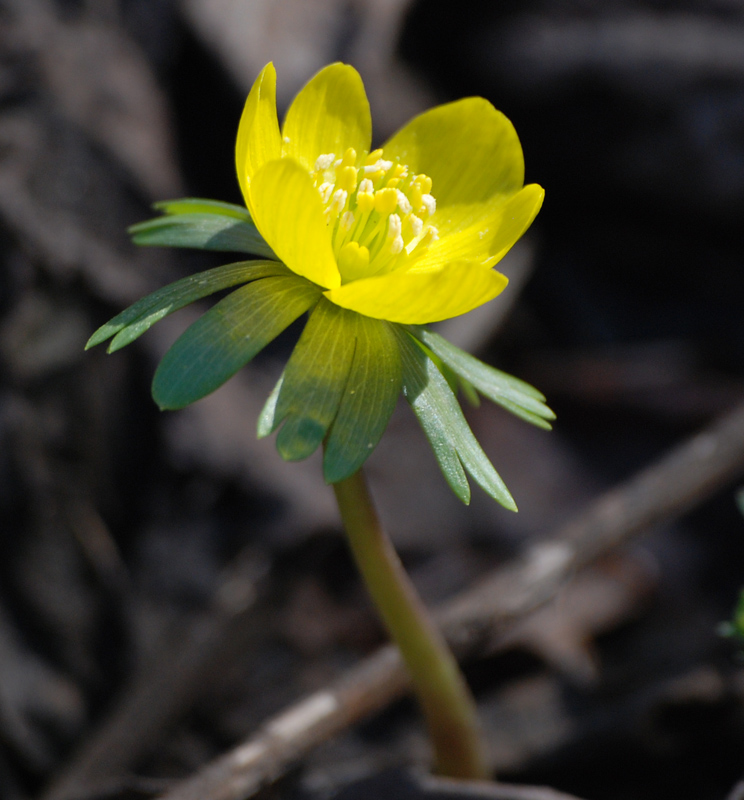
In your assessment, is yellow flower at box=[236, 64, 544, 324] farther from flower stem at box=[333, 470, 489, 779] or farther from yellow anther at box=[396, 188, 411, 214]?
flower stem at box=[333, 470, 489, 779]

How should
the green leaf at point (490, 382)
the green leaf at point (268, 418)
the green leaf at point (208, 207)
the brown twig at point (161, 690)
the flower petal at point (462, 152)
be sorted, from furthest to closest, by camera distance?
the brown twig at point (161, 690) < the flower petal at point (462, 152) < the green leaf at point (208, 207) < the green leaf at point (490, 382) < the green leaf at point (268, 418)

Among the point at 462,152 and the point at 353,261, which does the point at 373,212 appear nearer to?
the point at 353,261

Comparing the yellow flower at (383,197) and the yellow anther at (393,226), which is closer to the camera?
the yellow flower at (383,197)

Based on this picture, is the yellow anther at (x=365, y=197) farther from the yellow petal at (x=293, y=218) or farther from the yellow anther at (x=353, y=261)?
the yellow petal at (x=293, y=218)

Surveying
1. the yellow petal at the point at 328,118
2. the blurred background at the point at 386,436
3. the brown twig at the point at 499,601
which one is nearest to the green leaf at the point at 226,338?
the yellow petal at the point at 328,118

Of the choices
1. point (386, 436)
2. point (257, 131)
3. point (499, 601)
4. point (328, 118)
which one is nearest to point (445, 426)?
point (257, 131)

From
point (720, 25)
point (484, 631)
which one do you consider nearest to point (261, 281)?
point (484, 631)

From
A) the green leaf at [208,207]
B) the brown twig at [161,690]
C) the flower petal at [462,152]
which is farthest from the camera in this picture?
the brown twig at [161,690]

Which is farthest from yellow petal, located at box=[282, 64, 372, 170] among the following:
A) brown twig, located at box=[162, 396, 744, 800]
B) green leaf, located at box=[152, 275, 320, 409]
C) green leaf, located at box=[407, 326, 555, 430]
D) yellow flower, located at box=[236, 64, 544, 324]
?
brown twig, located at box=[162, 396, 744, 800]
